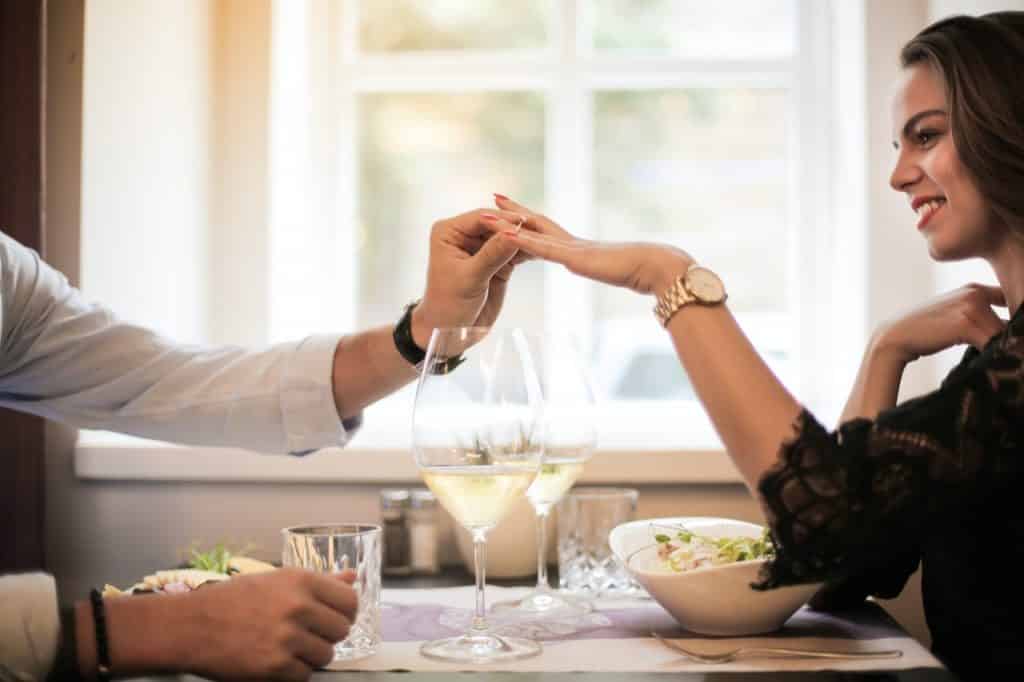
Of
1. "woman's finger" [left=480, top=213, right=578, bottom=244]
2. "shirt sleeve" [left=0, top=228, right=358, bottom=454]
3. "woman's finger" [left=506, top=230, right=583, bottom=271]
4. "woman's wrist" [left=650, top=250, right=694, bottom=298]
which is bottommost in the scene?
"shirt sleeve" [left=0, top=228, right=358, bottom=454]

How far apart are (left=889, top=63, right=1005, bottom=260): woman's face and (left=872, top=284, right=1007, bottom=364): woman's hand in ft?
0.36

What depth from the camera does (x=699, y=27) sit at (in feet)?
8.68

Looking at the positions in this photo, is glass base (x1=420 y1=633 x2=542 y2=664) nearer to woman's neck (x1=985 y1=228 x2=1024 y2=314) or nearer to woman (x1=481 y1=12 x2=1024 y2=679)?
woman (x1=481 y1=12 x2=1024 y2=679)

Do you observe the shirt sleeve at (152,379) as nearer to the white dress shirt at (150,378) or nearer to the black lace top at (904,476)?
the white dress shirt at (150,378)

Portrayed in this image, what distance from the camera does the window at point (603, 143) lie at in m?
2.63

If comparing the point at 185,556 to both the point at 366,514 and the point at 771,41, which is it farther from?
the point at 771,41

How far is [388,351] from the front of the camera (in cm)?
156

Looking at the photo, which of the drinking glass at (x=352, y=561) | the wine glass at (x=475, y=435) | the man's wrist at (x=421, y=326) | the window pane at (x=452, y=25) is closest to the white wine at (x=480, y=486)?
the wine glass at (x=475, y=435)

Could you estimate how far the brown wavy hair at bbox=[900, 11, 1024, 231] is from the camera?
1283 mm

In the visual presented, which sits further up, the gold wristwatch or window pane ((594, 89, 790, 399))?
window pane ((594, 89, 790, 399))

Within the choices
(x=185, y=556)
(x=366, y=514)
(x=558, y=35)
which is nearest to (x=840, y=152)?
(x=558, y=35)

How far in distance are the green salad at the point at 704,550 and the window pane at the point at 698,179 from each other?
131 centimetres

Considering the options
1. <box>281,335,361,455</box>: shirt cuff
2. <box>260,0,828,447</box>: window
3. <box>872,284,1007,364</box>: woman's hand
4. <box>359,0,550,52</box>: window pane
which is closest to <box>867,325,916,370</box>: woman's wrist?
<box>872,284,1007,364</box>: woman's hand

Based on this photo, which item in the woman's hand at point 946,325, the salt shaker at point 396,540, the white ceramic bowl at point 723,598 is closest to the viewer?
the white ceramic bowl at point 723,598
